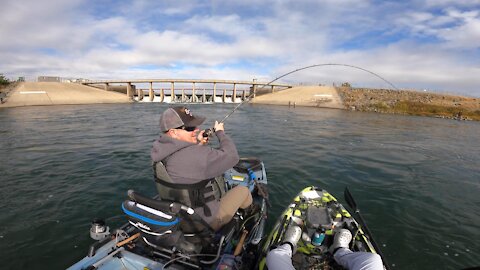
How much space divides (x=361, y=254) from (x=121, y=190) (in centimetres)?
808

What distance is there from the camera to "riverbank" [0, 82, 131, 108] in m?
45.7

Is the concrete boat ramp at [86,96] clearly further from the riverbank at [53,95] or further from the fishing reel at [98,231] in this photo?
the fishing reel at [98,231]

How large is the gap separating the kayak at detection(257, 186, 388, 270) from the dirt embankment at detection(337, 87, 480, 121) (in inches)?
Result: 1882

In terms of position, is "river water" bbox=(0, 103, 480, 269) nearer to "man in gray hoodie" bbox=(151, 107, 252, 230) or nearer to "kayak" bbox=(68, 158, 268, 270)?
"kayak" bbox=(68, 158, 268, 270)

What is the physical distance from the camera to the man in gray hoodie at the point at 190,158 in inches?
143

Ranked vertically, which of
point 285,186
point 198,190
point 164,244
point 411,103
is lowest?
point 285,186

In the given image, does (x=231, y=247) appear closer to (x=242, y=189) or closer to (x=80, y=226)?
(x=242, y=189)

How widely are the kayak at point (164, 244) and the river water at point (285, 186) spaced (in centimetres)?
222

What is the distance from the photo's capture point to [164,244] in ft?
13.0

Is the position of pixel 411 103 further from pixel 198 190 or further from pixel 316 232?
pixel 198 190

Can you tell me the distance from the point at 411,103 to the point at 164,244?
58963 mm

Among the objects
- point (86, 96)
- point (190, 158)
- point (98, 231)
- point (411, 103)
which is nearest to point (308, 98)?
point (411, 103)

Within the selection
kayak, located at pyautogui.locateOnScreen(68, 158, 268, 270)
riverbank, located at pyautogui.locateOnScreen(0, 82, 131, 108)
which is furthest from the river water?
riverbank, located at pyautogui.locateOnScreen(0, 82, 131, 108)

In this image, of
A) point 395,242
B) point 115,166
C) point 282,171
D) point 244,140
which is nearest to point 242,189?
point 395,242
